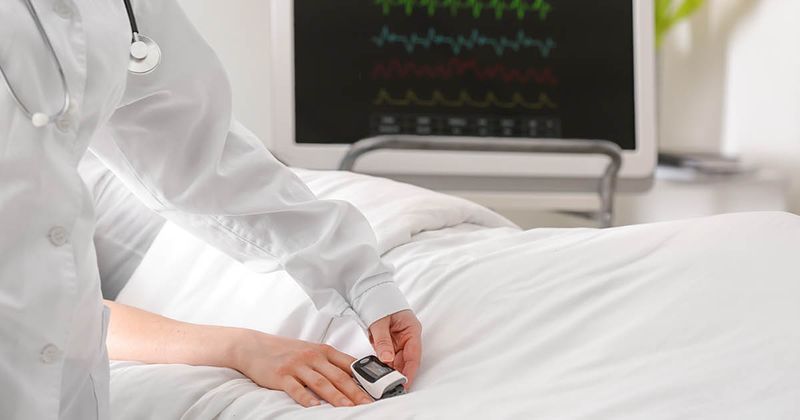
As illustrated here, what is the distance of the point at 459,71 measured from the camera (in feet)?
7.34

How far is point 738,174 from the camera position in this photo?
2176 millimetres

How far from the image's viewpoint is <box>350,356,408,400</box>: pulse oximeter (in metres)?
0.89

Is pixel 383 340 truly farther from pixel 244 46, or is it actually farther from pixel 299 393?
pixel 244 46

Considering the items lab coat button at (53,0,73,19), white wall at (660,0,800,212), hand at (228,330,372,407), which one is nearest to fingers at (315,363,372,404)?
hand at (228,330,372,407)

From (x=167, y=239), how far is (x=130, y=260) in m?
0.15

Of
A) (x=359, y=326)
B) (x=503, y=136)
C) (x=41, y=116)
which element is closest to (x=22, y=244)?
(x=41, y=116)

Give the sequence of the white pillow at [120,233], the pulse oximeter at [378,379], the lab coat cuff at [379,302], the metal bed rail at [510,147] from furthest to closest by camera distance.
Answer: the metal bed rail at [510,147]
the white pillow at [120,233]
the lab coat cuff at [379,302]
the pulse oximeter at [378,379]

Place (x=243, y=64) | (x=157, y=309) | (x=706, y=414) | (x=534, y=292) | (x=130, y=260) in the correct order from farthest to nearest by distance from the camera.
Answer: (x=243, y=64) < (x=130, y=260) < (x=157, y=309) < (x=534, y=292) < (x=706, y=414)

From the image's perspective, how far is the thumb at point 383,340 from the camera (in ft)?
3.09

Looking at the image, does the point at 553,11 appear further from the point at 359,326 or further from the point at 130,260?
the point at 359,326


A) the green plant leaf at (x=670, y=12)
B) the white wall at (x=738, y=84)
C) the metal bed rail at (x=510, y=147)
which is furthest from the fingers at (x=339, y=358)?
the green plant leaf at (x=670, y=12)

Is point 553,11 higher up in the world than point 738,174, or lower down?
higher up

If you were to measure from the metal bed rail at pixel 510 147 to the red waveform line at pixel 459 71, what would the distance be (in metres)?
0.16

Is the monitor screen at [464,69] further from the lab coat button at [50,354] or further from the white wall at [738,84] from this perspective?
the lab coat button at [50,354]
